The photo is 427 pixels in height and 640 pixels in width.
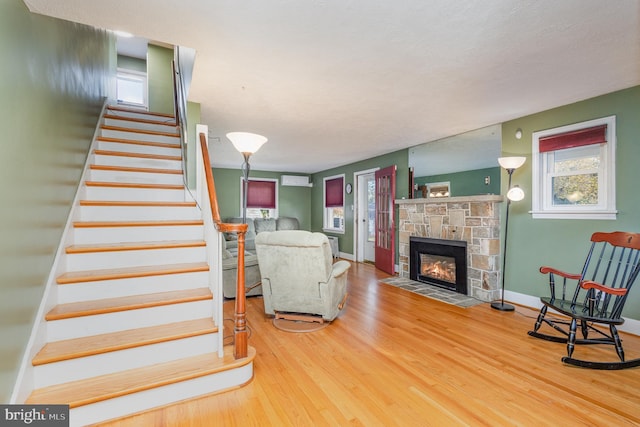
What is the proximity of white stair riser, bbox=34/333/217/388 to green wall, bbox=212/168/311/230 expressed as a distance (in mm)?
5713

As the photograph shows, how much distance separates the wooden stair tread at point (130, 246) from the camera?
2.12 m

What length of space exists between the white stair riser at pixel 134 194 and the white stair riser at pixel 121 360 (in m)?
1.61

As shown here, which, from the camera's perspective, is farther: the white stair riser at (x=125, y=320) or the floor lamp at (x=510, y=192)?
the floor lamp at (x=510, y=192)

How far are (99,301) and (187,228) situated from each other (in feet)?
2.94

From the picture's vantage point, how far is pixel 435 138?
4637mm

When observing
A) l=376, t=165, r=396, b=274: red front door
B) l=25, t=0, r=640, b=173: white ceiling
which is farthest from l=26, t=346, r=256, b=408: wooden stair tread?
l=376, t=165, r=396, b=274: red front door

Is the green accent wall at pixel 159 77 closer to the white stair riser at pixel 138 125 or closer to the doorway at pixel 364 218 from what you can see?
the white stair riser at pixel 138 125

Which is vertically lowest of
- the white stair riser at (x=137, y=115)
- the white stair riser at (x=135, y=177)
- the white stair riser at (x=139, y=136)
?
the white stair riser at (x=135, y=177)

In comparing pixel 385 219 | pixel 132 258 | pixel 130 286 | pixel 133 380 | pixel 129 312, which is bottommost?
pixel 133 380

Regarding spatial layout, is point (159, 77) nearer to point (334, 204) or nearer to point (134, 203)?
point (134, 203)

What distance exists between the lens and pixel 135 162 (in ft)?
A: 10.6

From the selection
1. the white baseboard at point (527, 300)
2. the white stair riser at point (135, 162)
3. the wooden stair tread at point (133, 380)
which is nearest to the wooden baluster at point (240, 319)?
the wooden stair tread at point (133, 380)

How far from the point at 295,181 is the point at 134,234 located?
601cm

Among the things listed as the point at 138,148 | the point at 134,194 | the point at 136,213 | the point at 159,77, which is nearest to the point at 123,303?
the point at 136,213
